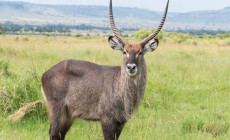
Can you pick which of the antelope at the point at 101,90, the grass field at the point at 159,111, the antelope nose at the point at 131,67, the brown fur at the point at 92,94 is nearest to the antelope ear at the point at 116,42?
the antelope at the point at 101,90

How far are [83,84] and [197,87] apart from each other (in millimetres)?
4138

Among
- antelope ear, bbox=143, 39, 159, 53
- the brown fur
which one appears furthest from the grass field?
antelope ear, bbox=143, 39, 159, 53

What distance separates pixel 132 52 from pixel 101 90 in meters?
0.65

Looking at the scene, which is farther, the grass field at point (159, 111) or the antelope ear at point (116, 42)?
the grass field at point (159, 111)

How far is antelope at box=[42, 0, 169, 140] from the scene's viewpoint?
375 cm

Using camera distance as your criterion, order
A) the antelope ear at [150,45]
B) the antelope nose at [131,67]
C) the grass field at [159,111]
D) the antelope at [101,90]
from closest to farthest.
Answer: the antelope nose at [131,67] < the antelope at [101,90] < the antelope ear at [150,45] < the grass field at [159,111]

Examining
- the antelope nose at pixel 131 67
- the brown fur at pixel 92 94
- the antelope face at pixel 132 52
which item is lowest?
the brown fur at pixel 92 94

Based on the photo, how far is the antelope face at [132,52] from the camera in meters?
3.48

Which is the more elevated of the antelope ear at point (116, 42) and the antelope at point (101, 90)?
the antelope ear at point (116, 42)

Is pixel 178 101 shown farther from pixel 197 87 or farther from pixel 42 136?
pixel 42 136

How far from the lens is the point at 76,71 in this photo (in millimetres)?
4133

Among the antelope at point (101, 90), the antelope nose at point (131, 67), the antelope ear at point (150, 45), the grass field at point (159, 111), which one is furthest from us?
the grass field at point (159, 111)

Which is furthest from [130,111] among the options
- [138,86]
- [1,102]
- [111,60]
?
[111,60]

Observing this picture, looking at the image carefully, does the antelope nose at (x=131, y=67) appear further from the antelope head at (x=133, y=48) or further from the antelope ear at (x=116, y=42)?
the antelope ear at (x=116, y=42)
